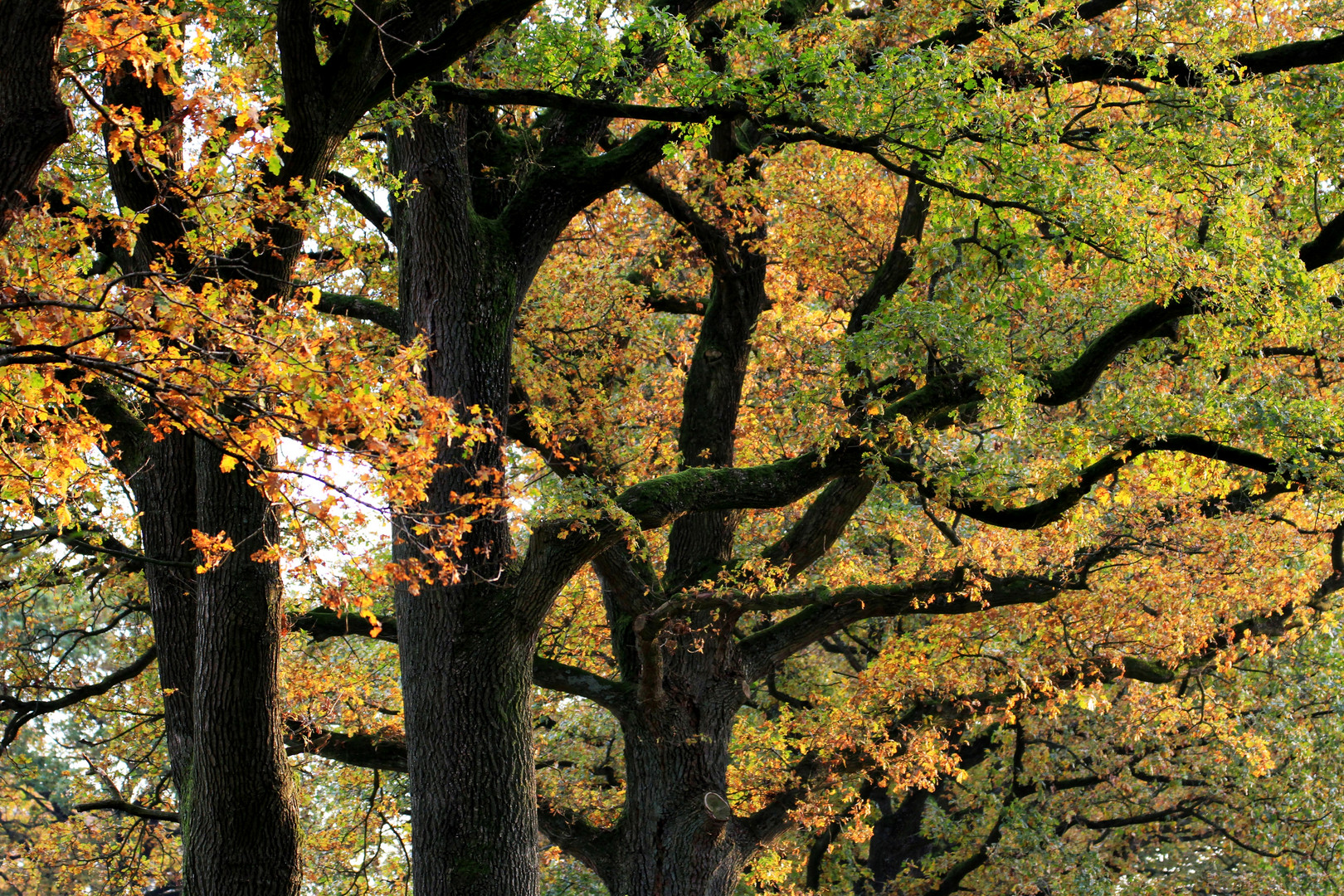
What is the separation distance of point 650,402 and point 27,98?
34.3ft

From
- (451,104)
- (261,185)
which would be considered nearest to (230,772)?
(261,185)

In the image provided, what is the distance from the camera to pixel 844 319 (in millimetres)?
13047

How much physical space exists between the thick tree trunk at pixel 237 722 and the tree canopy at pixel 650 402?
1.2 inches

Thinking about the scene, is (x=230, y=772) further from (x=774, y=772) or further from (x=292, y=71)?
(x=774, y=772)

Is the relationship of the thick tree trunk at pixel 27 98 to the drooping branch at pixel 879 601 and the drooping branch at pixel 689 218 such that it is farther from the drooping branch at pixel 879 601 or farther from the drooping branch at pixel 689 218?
the drooping branch at pixel 879 601

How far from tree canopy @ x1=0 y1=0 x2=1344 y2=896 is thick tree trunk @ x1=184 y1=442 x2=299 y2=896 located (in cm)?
3

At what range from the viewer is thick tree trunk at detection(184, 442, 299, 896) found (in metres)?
6.81

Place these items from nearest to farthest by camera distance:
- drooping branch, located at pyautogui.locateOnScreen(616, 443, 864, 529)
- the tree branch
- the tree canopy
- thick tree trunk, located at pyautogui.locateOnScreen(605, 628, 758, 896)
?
the tree canopy → drooping branch, located at pyautogui.locateOnScreen(616, 443, 864, 529) → the tree branch → thick tree trunk, located at pyautogui.locateOnScreen(605, 628, 758, 896)

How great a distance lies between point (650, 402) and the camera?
Answer: 46.6 ft

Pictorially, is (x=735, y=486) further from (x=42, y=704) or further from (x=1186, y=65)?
(x=42, y=704)

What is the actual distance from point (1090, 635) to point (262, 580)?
9.62 meters

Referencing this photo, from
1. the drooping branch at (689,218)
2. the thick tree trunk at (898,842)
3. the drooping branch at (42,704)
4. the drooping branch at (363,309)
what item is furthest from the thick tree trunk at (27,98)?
the thick tree trunk at (898,842)

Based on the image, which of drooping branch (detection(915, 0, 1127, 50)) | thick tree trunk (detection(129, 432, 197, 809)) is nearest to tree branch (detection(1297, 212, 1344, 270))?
drooping branch (detection(915, 0, 1127, 50))

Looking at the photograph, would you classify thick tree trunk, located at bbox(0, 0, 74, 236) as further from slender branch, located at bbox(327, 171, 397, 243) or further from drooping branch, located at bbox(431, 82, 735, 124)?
slender branch, located at bbox(327, 171, 397, 243)
